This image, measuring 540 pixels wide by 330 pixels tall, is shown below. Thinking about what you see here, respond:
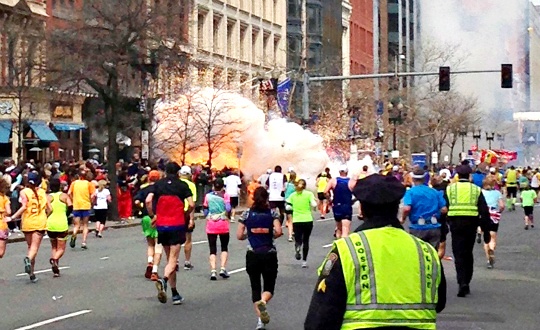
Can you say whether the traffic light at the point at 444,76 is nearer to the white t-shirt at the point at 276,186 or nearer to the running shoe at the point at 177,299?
the white t-shirt at the point at 276,186

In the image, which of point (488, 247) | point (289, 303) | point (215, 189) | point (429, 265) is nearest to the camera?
point (429, 265)

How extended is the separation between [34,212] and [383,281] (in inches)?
541

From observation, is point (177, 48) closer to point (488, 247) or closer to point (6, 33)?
point (6, 33)

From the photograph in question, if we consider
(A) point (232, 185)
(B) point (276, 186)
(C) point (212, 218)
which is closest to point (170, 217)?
(C) point (212, 218)

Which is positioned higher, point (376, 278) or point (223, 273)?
point (376, 278)

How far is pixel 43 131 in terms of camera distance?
47.9 m

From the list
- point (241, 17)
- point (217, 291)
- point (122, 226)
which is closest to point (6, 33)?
point (122, 226)

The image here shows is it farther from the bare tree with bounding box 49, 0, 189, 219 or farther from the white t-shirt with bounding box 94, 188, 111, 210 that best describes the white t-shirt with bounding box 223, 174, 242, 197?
the white t-shirt with bounding box 94, 188, 111, 210

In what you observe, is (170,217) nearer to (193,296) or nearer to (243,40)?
(193,296)

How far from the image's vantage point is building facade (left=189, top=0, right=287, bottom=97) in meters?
65.7

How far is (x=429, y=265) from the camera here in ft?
17.1

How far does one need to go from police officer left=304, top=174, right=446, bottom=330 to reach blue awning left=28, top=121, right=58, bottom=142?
42.4m

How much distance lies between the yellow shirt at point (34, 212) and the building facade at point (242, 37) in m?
42.3

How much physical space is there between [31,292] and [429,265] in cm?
1197
